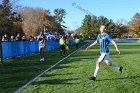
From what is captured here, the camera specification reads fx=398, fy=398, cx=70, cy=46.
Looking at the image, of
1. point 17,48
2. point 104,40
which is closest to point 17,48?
point 17,48

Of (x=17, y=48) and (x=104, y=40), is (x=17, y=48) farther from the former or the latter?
(x=104, y=40)

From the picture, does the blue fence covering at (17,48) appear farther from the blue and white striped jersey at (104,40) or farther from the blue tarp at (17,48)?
the blue and white striped jersey at (104,40)

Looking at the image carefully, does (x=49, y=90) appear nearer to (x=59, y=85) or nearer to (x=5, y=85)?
(x=59, y=85)

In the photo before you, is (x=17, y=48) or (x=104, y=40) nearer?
(x=104, y=40)

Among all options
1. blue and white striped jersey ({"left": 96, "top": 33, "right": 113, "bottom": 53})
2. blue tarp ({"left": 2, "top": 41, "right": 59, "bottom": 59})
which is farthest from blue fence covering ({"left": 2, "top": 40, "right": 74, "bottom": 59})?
blue and white striped jersey ({"left": 96, "top": 33, "right": 113, "bottom": 53})

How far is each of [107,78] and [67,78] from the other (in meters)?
1.50

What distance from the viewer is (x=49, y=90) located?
470 inches

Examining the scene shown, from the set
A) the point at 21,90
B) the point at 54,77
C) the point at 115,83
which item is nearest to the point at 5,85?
the point at 21,90

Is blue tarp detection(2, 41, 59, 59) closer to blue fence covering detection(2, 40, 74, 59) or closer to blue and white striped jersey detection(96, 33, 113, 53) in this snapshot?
blue fence covering detection(2, 40, 74, 59)

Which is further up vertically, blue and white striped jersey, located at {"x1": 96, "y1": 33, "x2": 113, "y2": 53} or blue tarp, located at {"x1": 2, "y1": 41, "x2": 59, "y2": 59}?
blue and white striped jersey, located at {"x1": 96, "y1": 33, "x2": 113, "y2": 53}

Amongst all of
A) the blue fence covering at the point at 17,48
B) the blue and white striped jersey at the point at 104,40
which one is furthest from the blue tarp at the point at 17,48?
the blue and white striped jersey at the point at 104,40

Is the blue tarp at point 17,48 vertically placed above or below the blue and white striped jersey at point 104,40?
below

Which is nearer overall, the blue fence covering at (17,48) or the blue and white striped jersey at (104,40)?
the blue and white striped jersey at (104,40)

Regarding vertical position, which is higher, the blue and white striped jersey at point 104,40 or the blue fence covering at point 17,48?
the blue and white striped jersey at point 104,40
